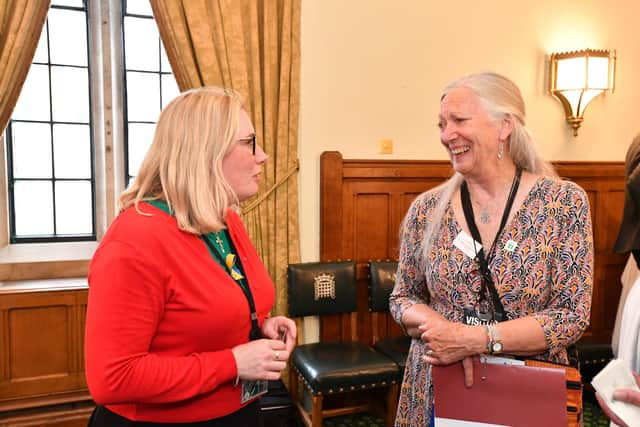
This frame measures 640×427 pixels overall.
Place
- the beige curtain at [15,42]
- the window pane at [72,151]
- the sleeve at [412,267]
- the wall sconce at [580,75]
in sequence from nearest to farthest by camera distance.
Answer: the sleeve at [412,267], the beige curtain at [15,42], the window pane at [72,151], the wall sconce at [580,75]

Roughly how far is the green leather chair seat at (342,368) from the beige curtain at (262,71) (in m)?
0.46

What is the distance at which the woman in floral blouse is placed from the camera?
142cm

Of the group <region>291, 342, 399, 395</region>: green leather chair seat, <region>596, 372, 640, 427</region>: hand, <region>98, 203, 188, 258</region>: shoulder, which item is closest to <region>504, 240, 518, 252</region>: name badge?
<region>596, 372, 640, 427</region>: hand

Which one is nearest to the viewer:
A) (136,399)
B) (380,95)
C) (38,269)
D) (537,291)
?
(136,399)

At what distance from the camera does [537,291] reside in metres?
1.45

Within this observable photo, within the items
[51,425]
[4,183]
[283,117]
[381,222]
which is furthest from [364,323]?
[4,183]

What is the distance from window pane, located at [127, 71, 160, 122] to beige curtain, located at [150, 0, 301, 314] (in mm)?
482

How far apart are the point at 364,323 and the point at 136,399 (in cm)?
261

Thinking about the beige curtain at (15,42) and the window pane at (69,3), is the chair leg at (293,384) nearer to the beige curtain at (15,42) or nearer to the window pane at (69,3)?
the beige curtain at (15,42)

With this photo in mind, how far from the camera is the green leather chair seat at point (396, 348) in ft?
9.98

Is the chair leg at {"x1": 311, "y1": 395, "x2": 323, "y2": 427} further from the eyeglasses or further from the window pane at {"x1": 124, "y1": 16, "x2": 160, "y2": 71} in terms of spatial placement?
the window pane at {"x1": 124, "y1": 16, "x2": 160, "y2": 71}

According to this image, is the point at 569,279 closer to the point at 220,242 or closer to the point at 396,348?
the point at 220,242

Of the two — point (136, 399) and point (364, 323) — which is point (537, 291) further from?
point (364, 323)

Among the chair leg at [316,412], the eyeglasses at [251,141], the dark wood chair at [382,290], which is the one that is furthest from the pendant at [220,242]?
the dark wood chair at [382,290]
